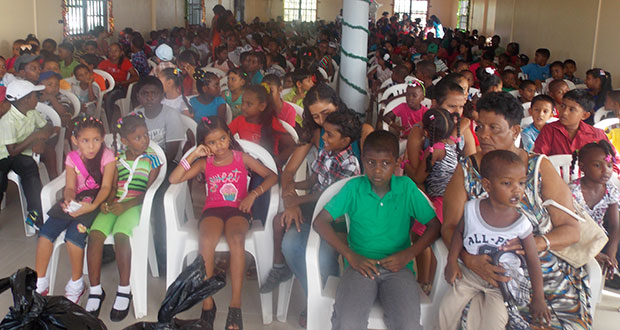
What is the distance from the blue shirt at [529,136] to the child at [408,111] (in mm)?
809

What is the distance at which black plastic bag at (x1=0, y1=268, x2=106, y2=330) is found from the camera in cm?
91

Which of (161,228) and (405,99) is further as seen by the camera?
(405,99)

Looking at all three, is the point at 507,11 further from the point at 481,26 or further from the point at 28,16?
the point at 28,16

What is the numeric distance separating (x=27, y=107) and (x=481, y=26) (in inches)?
636

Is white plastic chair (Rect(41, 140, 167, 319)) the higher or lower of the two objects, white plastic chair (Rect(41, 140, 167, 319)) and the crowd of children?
the lower

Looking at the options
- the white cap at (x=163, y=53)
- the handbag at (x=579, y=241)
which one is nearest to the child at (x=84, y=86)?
the white cap at (x=163, y=53)

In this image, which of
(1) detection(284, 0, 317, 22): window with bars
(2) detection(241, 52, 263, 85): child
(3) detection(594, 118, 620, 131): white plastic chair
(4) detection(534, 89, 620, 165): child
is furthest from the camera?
(1) detection(284, 0, 317, 22): window with bars

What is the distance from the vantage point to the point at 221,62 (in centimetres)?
766

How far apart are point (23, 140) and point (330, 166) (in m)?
2.18

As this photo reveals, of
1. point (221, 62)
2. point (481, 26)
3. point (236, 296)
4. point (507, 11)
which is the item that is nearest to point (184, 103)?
point (236, 296)

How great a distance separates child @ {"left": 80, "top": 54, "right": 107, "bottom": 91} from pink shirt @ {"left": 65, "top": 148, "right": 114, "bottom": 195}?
313 cm

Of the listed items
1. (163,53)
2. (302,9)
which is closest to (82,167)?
(163,53)

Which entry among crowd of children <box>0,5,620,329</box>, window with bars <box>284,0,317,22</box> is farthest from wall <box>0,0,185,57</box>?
window with bars <box>284,0,317,22</box>

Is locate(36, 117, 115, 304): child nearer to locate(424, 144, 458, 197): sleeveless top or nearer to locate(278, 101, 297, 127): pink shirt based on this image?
locate(278, 101, 297, 127): pink shirt
